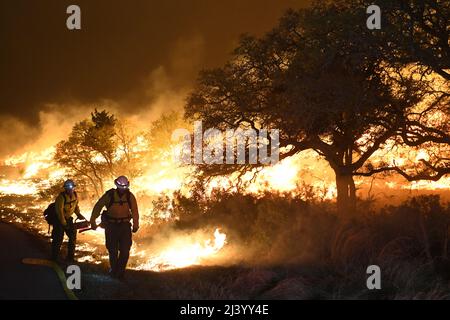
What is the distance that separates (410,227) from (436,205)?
7.25 feet

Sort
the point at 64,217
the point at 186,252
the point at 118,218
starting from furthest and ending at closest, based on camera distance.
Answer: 1. the point at 186,252
2. the point at 64,217
3. the point at 118,218

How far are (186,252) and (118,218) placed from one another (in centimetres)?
1095

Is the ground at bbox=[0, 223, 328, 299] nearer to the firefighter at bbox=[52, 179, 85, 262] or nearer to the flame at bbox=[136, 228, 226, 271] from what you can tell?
the firefighter at bbox=[52, 179, 85, 262]

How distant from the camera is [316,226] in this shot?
1571 centimetres

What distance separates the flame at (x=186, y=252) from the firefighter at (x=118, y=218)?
6.74 m

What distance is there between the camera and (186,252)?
2102 centimetres

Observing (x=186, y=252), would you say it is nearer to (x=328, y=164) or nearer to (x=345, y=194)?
(x=328, y=164)

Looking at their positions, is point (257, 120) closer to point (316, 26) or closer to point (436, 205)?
point (316, 26)

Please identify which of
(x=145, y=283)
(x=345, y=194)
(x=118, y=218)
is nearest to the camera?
(x=118, y=218)

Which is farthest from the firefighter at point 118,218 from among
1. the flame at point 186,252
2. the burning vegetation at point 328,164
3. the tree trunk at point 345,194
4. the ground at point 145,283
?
the tree trunk at point 345,194

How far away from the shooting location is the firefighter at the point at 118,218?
10.4m

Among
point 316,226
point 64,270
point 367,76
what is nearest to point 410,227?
point 316,226

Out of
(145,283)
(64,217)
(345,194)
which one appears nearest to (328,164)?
(345,194)

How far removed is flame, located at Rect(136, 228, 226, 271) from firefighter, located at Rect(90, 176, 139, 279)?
22.1 feet
